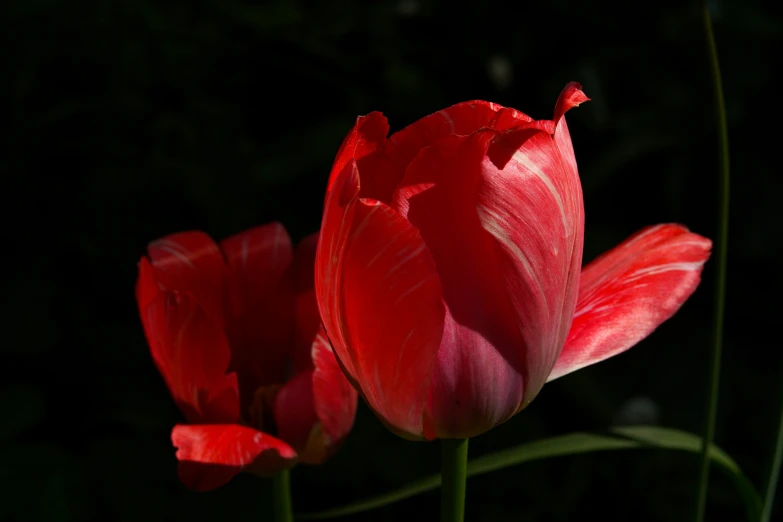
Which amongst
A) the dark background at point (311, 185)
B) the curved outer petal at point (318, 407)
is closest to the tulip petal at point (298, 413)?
the curved outer petal at point (318, 407)

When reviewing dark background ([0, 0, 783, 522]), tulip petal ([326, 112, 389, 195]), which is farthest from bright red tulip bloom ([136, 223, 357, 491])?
dark background ([0, 0, 783, 522])

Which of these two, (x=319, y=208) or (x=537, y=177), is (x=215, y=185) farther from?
(x=537, y=177)

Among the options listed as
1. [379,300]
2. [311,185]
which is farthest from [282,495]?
[311,185]

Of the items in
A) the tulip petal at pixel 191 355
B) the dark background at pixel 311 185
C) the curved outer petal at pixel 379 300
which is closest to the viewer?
the curved outer petal at pixel 379 300

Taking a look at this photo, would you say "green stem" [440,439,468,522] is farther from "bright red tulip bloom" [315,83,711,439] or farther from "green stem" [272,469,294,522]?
"green stem" [272,469,294,522]

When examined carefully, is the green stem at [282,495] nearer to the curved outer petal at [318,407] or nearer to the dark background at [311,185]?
the curved outer petal at [318,407]

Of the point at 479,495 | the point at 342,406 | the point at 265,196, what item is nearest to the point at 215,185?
the point at 265,196
